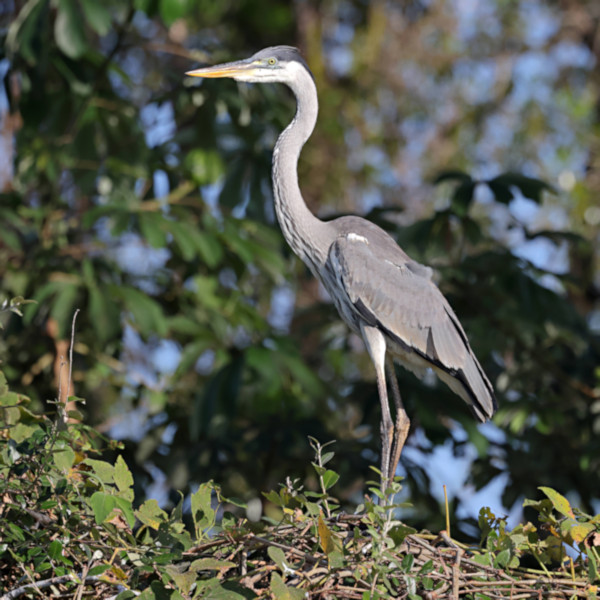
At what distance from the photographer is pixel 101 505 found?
253 cm

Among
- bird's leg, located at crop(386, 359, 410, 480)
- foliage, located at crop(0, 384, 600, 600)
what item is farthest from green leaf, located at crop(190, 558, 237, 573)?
bird's leg, located at crop(386, 359, 410, 480)

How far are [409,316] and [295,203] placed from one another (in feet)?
2.28

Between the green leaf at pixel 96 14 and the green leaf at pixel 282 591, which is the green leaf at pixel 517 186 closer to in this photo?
the green leaf at pixel 96 14

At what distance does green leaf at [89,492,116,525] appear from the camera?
251 cm

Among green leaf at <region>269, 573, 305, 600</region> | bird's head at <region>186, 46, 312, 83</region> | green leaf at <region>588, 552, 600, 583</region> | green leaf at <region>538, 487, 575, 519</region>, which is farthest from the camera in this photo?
bird's head at <region>186, 46, 312, 83</region>

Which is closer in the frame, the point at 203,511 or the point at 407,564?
the point at 407,564

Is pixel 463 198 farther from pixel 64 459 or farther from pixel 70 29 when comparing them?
pixel 64 459

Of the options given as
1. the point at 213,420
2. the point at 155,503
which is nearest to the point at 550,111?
the point at 213,420

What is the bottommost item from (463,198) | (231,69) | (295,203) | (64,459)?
(64,459)

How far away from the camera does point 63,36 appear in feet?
15.9

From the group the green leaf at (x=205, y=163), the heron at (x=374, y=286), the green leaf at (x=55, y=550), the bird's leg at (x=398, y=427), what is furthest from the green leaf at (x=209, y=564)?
the green leaf at (x=205, y=163)

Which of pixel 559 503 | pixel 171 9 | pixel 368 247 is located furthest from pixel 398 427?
pixel 171 9

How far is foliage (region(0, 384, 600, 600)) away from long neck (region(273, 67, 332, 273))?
149 cm

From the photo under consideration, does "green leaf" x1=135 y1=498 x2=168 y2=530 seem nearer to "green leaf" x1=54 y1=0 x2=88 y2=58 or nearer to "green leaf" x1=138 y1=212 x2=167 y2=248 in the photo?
"green leaf" x1=138 y1=212 x2=167 y2=248
